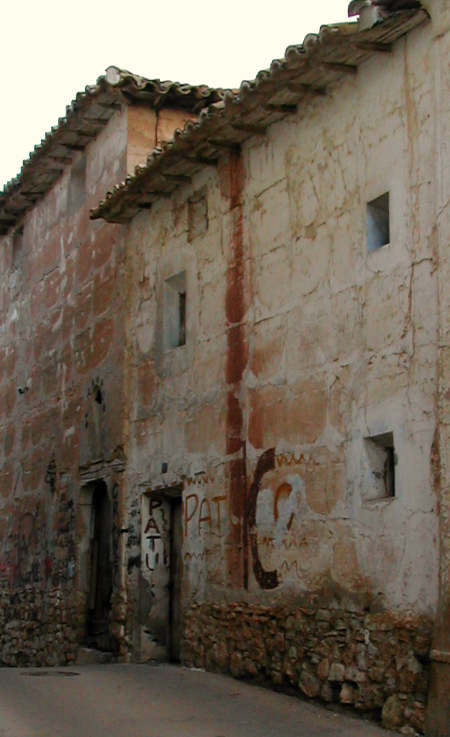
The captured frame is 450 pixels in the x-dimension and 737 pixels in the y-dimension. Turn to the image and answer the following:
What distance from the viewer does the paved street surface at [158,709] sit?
832 centimetres

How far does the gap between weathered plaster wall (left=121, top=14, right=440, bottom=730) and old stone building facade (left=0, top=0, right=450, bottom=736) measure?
23 mm

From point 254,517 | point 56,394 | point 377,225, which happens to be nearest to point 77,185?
point 56,394

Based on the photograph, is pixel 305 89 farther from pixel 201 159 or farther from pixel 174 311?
pixel 174 311

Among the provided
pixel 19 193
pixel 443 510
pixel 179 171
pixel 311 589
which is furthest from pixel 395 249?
pixel 19 193

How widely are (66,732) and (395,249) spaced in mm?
4250

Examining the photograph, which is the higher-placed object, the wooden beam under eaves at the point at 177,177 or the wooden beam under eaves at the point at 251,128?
the wooden beam under eaves at the point at 177,177

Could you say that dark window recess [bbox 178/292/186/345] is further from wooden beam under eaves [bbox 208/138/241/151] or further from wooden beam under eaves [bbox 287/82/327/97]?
wooden beam under eaves [bbox 287/82/327/97]

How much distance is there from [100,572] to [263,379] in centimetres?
486

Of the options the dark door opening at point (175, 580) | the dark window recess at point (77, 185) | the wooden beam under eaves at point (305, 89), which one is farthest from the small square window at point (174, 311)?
the dark window recess at point (77, 185)

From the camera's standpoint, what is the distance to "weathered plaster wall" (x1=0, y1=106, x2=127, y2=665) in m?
14.2

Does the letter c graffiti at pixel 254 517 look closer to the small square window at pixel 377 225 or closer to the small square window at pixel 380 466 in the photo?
the small square window at pixel 380 466

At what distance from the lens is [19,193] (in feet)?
56.4

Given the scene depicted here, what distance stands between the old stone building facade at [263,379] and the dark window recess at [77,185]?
27 mm

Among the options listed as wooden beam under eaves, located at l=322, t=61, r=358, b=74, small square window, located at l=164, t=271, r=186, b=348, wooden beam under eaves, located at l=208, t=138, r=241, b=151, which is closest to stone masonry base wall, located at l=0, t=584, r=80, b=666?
small square window, located at l=164, t=271, r=186, b=348
